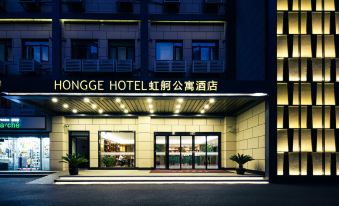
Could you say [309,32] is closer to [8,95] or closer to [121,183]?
[121,183]

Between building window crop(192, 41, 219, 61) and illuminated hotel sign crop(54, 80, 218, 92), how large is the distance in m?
8.49

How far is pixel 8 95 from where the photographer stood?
56.8 ft

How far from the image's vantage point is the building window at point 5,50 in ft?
82.1

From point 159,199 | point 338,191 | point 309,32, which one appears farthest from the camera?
point 309,32

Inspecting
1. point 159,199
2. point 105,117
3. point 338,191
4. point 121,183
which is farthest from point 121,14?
point 338,191

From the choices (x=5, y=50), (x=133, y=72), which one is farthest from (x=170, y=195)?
(x=5, y=50)

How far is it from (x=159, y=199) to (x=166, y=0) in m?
16.3

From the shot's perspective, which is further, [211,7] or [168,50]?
[168,50]

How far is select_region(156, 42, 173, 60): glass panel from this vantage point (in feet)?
84.1

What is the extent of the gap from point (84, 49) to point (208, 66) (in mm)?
8921

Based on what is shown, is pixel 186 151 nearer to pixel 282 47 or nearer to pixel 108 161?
pixel 108 161

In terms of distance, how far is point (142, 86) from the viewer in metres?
17.5

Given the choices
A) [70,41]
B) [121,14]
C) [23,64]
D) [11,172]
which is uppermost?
[121,14]

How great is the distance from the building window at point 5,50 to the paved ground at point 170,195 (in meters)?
10.8
